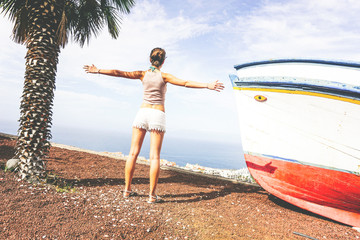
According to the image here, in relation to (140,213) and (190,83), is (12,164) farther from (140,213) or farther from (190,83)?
(190,83)

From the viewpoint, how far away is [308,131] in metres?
4.03

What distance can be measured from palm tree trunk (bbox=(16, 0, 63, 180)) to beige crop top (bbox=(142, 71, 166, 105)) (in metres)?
1.94

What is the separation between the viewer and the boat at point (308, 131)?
380 centimetres

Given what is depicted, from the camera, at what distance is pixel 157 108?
11.8 feet

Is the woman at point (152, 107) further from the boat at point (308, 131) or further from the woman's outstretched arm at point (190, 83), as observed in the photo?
the boat at point (308, 131)

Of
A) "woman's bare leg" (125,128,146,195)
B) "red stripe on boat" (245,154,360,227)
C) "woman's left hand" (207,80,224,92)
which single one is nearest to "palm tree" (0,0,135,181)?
"woman's bare leg" (125,128,146,195)

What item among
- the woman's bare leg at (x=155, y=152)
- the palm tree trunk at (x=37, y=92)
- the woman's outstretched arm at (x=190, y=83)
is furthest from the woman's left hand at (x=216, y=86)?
the palm tree trunk at (x=37, y=92)

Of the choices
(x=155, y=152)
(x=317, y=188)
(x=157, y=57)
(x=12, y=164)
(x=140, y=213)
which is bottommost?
(x=140, y=213)

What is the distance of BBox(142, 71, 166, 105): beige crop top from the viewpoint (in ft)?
11.7

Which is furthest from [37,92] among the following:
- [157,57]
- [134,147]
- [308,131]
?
[308,131]

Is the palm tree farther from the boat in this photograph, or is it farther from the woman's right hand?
the boat

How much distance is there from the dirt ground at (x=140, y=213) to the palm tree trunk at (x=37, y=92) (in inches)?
17.6

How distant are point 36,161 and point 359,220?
595cm

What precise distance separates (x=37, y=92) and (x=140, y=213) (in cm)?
285
